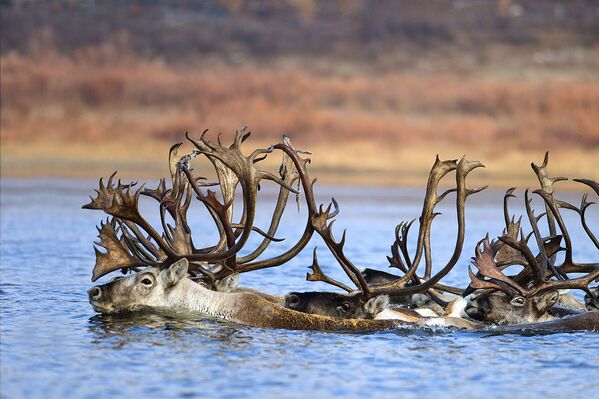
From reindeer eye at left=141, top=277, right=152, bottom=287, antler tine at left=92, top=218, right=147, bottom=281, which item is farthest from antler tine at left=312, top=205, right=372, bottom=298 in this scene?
antler tine at left=92, top=218, right=147, bottom=281

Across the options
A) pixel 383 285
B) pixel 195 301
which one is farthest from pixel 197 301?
pixel 383 285

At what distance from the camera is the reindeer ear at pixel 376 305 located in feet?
33.4

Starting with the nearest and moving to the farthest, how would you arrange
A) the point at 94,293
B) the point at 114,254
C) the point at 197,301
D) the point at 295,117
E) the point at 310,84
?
the point at 94,293, the point at 197,301, the point at 114,254, the point at 295,117, the point at 310,84

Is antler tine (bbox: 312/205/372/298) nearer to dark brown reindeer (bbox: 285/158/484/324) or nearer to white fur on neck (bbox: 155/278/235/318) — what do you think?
dark brown reindeer (bbox: 285/158/484/324)

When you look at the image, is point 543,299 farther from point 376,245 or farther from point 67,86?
point 67,86

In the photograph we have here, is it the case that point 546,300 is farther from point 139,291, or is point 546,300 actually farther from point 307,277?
point 139,291

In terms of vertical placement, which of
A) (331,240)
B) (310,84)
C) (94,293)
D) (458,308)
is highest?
(310,84)

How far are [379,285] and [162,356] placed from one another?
2.18 meters

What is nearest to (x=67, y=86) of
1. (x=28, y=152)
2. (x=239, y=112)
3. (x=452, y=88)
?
(x=28, y=152)

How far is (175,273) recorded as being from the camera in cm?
1027

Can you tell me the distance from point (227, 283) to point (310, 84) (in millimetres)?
25702

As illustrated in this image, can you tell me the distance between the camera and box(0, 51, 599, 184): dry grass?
32.7m

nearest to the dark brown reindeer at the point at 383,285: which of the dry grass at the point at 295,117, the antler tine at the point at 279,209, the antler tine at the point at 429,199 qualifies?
the antler tine at the point at 429,199

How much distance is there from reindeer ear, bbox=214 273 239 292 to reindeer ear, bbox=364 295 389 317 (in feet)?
3.97
